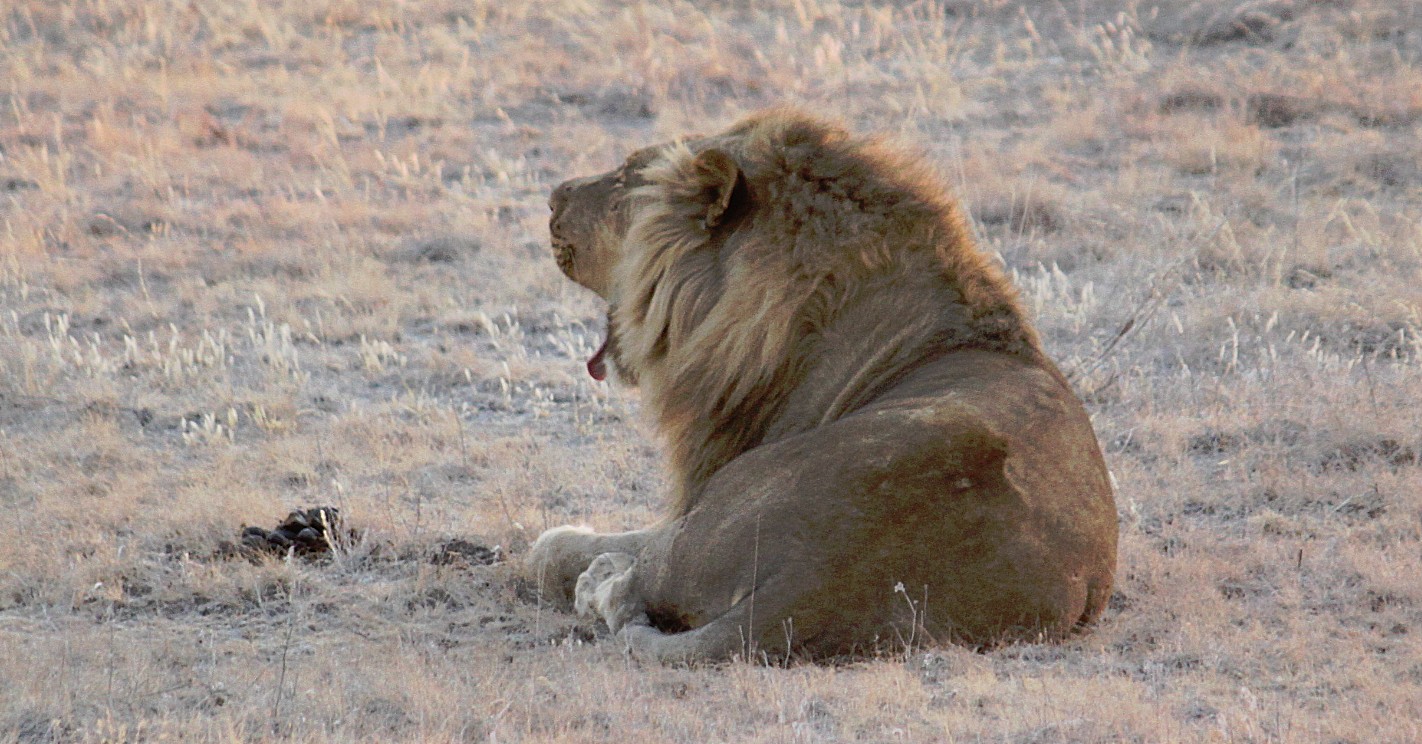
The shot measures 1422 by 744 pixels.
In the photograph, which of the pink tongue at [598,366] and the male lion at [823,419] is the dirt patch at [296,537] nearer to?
the male lion at [823,419]

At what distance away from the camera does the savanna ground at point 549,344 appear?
3863mm

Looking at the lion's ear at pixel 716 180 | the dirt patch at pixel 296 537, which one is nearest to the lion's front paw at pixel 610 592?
the lion's ear at pixel 716 180

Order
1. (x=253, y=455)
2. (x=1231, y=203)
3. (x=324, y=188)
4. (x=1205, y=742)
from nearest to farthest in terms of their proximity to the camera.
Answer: (x=1205, y=742)
(x=253, y=455)
(x=1231, y=203)
(x=324, y=188)

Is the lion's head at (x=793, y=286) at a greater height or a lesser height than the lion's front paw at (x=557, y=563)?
greater

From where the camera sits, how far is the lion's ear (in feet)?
14.7

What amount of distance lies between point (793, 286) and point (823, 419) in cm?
38

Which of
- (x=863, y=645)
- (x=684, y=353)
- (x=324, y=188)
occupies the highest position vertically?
(x=684, y=353)

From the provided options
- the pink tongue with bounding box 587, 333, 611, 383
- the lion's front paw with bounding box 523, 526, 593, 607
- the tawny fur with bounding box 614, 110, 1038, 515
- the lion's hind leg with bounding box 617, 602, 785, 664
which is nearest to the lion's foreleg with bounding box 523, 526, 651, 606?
the lion's front paw with bounding box 523, 526, 593, 607

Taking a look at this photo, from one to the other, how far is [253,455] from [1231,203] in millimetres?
6286

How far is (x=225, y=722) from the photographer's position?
357 centimetres

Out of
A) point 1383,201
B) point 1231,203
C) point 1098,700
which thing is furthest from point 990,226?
point 1098,700

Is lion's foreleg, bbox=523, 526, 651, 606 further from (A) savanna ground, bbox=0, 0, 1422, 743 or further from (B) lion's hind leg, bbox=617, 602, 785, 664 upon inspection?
(B) lion's hind leg, bbox=617, 602, 785, 664

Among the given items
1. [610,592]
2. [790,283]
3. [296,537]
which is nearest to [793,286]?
[790,283]

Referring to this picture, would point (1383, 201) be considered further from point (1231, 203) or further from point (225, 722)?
point (225, 722)
